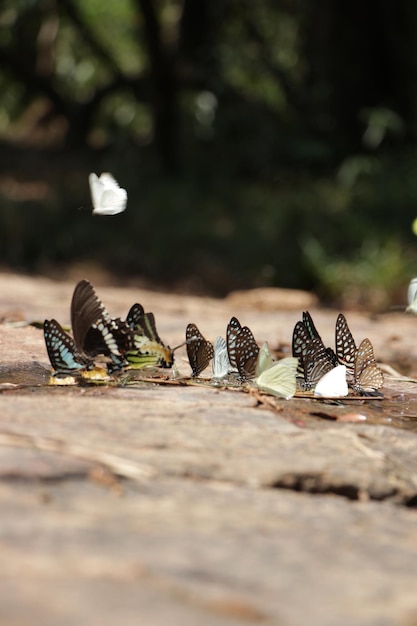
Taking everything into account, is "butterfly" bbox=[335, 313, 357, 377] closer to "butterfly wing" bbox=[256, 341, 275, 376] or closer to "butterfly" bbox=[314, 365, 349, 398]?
"butterfly" bbox=[314, 365, 349, 398]

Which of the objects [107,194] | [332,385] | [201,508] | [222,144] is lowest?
[201,508]

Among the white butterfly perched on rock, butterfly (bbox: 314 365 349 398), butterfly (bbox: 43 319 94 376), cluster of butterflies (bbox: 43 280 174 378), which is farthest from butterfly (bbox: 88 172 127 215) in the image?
butterfly (bbox: 314 365 349 398)

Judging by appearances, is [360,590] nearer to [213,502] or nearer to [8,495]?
[213,502]

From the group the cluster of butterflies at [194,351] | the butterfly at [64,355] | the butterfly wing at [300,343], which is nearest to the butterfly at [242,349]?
the cluster of butterflies at [194,351]

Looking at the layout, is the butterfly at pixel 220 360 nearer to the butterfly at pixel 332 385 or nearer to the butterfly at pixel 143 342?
the butterfly at pixel 143 342

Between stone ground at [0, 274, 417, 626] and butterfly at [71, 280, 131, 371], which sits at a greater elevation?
butterfly at [71, 280, 131, 371]

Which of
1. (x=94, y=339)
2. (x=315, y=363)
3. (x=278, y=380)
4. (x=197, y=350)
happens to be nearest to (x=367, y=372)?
(x=315, y=363)

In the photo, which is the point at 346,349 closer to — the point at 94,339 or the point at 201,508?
the point at 94,339
